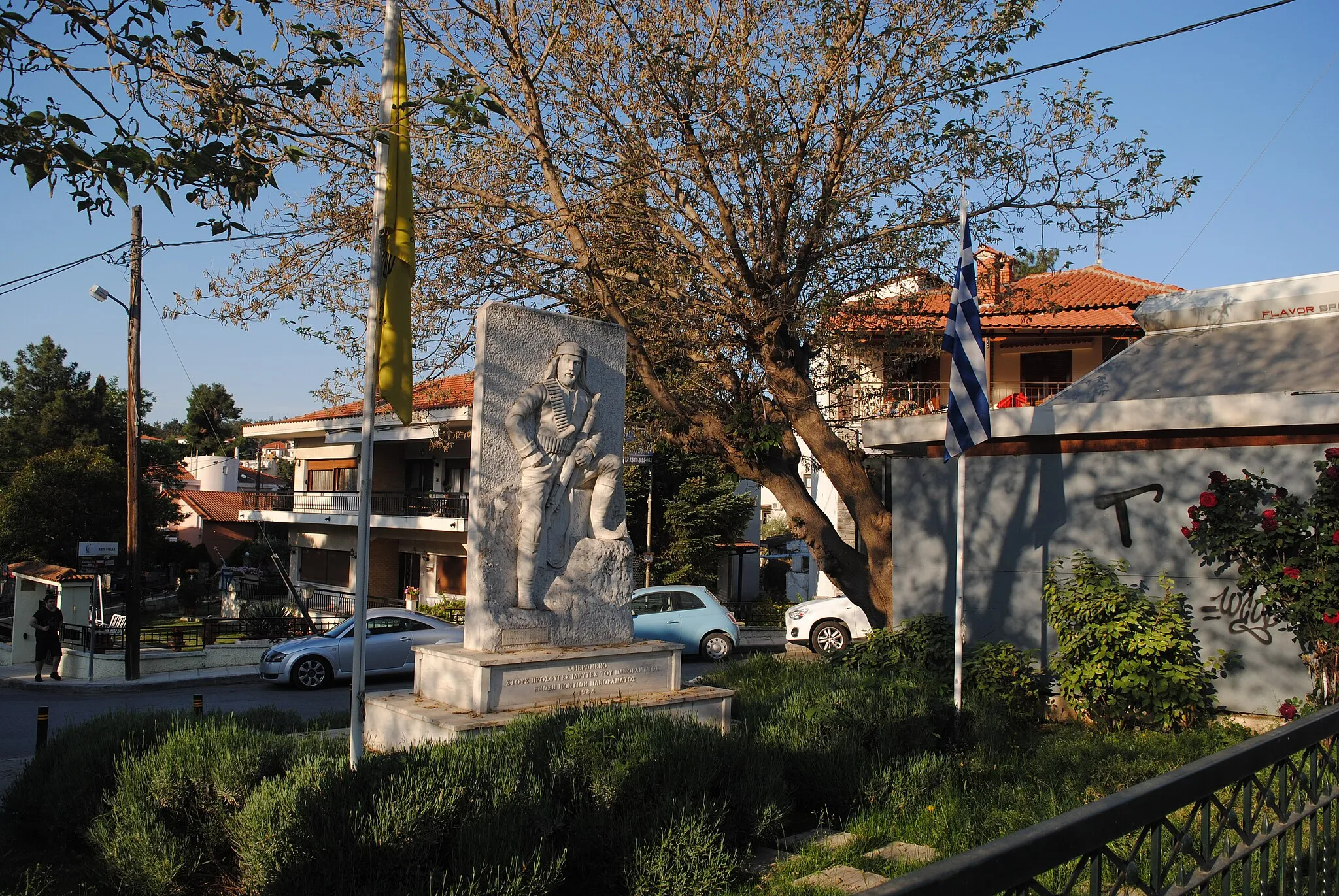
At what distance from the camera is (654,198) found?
12.1 meters

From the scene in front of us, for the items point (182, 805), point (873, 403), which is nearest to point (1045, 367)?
point (873, 403)

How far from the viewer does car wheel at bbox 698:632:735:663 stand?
1877 centimetres

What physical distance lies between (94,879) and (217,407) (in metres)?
70.0

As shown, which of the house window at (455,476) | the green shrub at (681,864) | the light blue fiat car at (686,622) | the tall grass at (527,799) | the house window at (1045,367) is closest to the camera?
the tall grass at (527,799)

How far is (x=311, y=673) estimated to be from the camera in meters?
16.3

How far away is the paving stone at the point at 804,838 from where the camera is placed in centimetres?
585

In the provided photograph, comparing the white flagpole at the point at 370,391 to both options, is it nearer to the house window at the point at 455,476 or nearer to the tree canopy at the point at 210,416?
the house window at the point at 455,476

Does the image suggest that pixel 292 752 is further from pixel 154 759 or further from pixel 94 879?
pixel 94 879

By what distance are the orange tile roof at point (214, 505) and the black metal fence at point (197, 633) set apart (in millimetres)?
22355

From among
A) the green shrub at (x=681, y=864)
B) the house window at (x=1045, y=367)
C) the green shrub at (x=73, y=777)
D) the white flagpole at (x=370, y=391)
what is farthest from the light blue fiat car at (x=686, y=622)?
the green shrub at (x=681, y=864)

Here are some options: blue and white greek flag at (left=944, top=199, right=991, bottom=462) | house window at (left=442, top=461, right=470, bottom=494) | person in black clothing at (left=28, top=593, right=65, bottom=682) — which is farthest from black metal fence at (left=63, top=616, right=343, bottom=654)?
blue and white greek flag at (left=944, top=199, right=991, bottom=462)

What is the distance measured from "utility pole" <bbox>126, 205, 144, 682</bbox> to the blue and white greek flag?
47.1 feet

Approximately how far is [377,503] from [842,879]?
2407 cm

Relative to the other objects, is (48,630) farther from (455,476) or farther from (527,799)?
(527,799)
